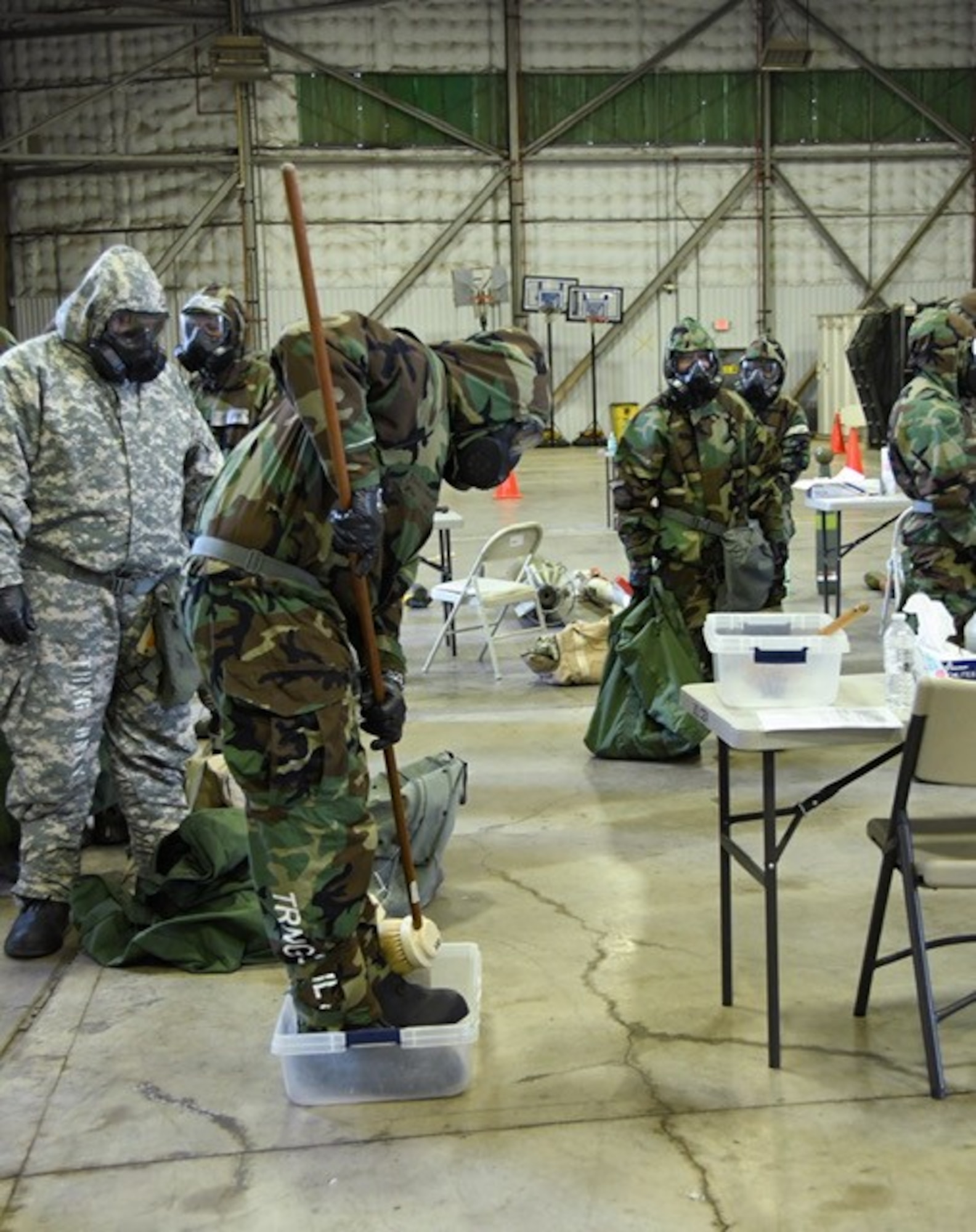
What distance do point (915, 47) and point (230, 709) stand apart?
64.7ft

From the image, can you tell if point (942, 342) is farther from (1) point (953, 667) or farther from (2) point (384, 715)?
(2) point (384, 715)

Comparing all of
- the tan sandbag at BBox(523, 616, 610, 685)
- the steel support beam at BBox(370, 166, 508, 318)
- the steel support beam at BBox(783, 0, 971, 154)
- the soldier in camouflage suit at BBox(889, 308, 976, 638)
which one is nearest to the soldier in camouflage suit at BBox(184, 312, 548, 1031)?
the soldier in camouflage suit at BBox(889, 308, 976, 638)

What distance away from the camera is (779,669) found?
133 inches

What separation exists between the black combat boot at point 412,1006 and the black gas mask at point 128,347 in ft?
6.02

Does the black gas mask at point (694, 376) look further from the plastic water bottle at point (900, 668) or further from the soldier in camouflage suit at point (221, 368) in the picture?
the plastic water bottle at point (900, 668)

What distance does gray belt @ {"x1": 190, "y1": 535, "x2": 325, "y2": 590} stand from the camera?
2.97 m

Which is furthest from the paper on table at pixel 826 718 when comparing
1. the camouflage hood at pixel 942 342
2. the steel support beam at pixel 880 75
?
the steel support beam at pixel 880 75

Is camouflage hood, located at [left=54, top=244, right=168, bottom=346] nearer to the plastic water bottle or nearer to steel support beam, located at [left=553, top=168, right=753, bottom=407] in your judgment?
the plastic water bottle

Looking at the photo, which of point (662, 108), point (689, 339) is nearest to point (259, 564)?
point (689, 339)

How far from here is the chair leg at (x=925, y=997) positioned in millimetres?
3127

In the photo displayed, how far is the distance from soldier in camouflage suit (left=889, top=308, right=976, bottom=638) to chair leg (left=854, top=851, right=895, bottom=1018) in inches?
85.2

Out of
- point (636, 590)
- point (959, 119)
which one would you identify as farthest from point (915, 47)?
point (636, 590)

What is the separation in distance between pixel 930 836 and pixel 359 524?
4.77ft

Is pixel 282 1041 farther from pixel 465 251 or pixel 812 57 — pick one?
pixel 812 57
